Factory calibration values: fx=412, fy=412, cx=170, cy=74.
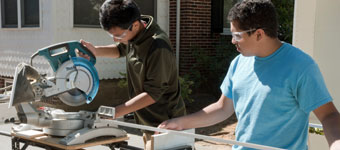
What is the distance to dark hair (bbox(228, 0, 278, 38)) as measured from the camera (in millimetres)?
1854

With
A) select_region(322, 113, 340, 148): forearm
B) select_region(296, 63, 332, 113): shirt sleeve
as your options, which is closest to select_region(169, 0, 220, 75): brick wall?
select_region(296, 63, 332, 113): shirt sleeve

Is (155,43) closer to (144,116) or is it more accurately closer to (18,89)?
(144,116)

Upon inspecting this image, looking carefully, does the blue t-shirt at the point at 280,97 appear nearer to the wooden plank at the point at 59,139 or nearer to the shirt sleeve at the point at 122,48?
the wooden plank at the point at 59,139

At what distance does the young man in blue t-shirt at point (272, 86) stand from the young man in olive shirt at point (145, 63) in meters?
0.78

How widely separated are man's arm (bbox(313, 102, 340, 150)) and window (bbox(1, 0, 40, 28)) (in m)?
7.51

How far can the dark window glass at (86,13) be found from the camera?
8164 millimetres

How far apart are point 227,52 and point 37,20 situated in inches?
171

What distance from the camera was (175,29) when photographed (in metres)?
9.48

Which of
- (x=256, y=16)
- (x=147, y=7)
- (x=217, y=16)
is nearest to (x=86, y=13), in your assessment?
(x=147, y=7)

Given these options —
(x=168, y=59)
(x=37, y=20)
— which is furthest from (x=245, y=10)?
(x=37, y=20)

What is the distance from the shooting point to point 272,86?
189 cm

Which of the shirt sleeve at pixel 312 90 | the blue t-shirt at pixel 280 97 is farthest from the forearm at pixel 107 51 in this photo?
the shirt sleeve at pixel 312 90

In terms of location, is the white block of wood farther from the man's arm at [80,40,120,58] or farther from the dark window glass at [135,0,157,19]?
the dark window glass at [135,0,157,19]

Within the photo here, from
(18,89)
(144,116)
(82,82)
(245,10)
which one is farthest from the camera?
(144,116)
